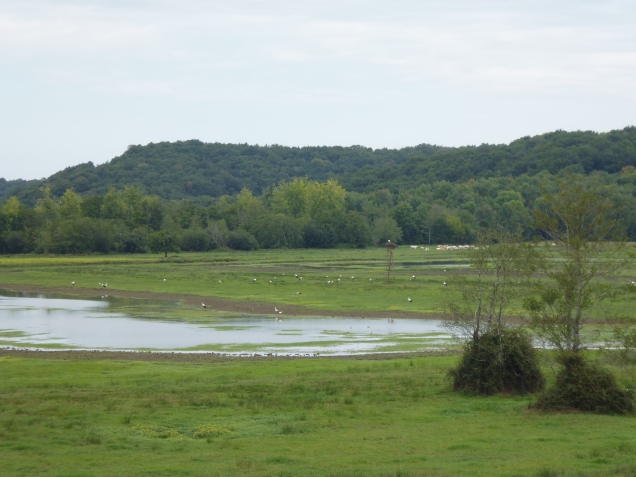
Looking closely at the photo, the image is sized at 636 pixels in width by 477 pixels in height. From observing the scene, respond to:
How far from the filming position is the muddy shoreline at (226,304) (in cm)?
4588

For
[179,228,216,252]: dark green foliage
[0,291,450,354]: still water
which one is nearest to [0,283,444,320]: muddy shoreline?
[0,291,450,354]: still water

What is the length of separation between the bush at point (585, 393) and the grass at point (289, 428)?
20.2 inches

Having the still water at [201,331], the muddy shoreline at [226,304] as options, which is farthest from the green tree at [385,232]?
the still water at [201,331]

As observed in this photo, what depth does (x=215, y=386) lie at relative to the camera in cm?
2167

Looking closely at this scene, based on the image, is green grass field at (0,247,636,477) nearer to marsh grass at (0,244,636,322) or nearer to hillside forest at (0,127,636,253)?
marsh grass at (0,244,636,322)

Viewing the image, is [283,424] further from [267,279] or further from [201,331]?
[267,279]

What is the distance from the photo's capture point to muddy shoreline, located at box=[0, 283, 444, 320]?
1806 inches

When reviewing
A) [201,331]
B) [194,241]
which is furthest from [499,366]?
[194,241]

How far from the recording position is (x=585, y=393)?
1770 centimetres

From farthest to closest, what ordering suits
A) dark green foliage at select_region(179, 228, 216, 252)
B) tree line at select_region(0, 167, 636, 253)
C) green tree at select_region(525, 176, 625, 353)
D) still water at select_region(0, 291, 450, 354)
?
dark green foliage at select_region(179, 228, 216, 252) < tree line at select_region(0, 167, 636, 253) < still water at select_region(0, 291, 450, 354) < green tree at select_region(525, 176, 625, 353)

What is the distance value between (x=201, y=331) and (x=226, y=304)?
13537 mm

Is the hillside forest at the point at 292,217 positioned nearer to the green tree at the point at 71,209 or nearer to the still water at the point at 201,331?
the green tree at the point at 71,209

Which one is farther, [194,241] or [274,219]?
[274,219]

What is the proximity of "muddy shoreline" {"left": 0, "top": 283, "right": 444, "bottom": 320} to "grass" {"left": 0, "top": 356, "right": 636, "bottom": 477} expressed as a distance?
18.9 meters
